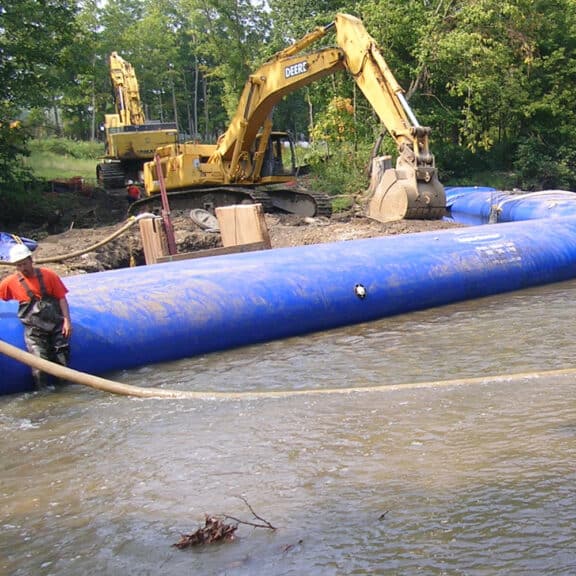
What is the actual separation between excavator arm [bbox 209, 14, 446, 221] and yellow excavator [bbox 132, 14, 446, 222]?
0.7 inches

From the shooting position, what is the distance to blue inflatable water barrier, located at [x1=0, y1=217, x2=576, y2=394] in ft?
22.3

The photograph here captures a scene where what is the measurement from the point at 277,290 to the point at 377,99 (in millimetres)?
6772

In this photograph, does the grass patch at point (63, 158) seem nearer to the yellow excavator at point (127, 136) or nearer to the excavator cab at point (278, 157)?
the yellow excavator at point (127, 136)

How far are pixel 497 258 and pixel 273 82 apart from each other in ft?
25.1

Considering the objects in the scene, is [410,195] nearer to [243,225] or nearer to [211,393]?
[243,225]

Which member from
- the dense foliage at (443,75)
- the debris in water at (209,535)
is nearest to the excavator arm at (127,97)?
the dense foliage at (443,75)

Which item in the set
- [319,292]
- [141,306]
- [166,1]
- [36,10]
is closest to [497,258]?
[319,292]

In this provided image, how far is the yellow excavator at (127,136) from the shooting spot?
2309 centimetres

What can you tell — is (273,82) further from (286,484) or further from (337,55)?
A: (286,484)

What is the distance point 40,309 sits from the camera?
243 inches

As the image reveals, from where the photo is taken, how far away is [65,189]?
2461 cm

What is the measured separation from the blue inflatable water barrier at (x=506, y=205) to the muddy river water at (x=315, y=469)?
9.20 m

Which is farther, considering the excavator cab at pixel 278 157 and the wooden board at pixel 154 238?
the excavator cab at pixel 278 157

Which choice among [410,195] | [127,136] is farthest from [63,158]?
[410,195]
